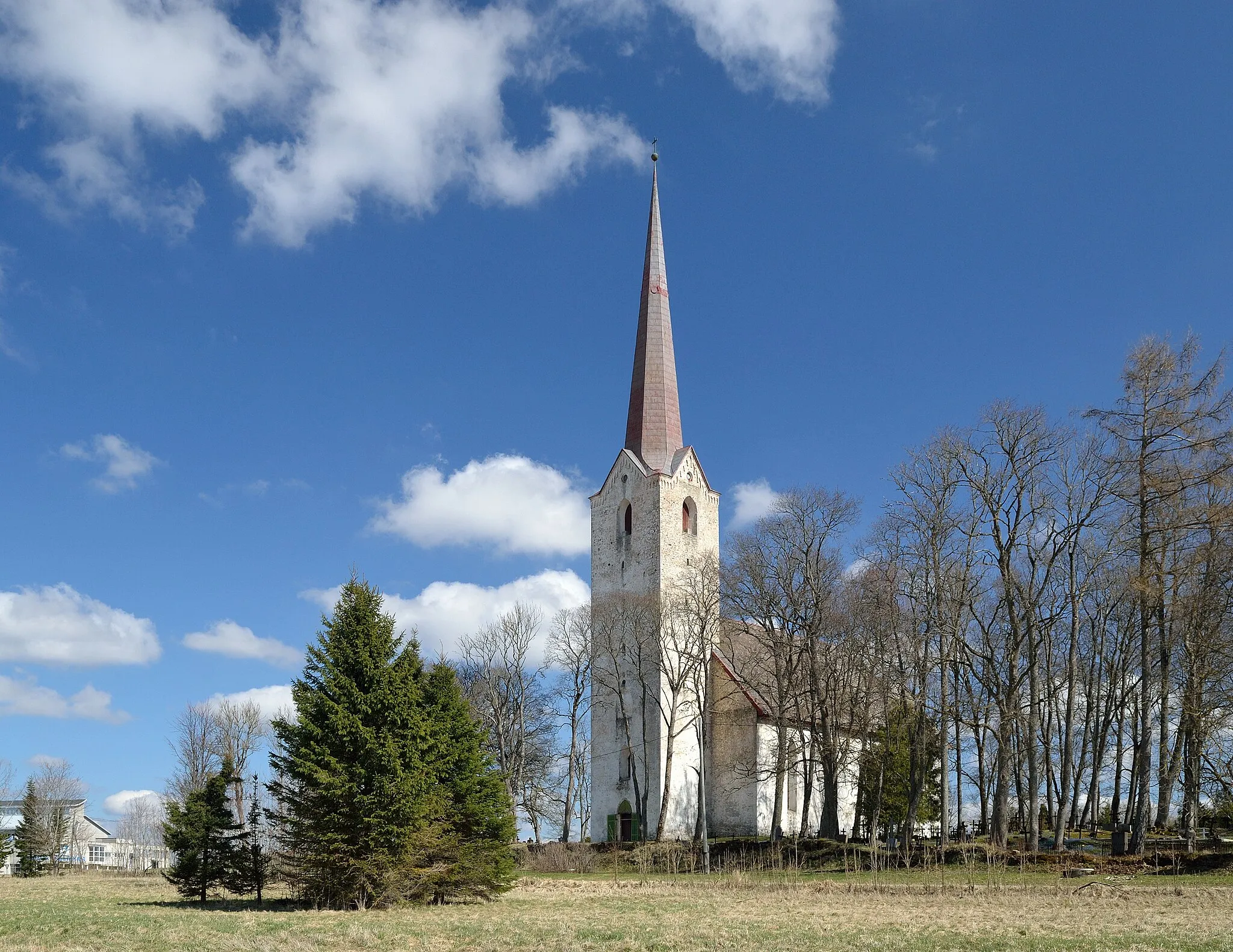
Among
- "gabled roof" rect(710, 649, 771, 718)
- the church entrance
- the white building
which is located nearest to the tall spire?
"gabled roof" rect(710, 649, 771, 718)

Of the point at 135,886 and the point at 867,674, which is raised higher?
the point at 867,674

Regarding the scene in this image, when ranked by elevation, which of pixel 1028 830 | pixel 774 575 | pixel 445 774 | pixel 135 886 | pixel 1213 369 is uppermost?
pixel 1213 369

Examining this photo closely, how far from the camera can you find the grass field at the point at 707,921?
14438 millimetres

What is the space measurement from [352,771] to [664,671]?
79.4 ft

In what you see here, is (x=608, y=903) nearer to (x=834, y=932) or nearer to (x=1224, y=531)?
(x=834, y=932)

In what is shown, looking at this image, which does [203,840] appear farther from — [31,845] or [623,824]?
[31,845]

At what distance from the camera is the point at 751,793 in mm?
47062

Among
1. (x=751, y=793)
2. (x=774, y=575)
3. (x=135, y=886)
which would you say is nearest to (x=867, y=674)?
(x=774, y=575)

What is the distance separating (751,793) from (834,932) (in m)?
32.4

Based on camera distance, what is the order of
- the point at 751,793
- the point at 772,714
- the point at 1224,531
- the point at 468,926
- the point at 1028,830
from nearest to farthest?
the point at 468,926 → the point at 1224,531 → the point at 1028,830 → the point at 772,714 → the point at 751,793

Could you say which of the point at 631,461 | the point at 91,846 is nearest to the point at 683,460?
the point at 631,461

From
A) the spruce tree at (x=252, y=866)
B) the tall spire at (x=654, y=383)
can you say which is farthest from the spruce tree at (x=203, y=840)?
the tall spire at (x=654, y=383)

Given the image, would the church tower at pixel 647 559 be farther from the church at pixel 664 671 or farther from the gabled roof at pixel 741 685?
the gabled roof at pixel 741 685

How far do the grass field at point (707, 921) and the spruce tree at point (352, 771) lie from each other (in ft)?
2.42
